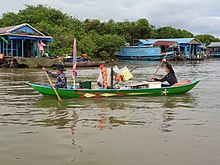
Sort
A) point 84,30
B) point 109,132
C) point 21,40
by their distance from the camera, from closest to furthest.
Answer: point 109,132, point 21,40, point 84,30

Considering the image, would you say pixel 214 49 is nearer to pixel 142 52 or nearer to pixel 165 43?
pixel 165 43

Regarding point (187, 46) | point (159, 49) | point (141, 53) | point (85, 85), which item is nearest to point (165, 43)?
→ point (159, 49)

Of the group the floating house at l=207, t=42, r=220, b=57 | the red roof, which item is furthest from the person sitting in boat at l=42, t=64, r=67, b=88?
the floating house at l=207, t=42, r=220, b=57

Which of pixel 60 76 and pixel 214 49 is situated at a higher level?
pixel 214 49

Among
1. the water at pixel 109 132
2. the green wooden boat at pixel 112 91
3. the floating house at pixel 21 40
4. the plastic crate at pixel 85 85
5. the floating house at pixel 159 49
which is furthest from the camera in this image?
the floating house at pixel 159 49

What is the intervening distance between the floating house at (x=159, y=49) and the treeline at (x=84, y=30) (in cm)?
218

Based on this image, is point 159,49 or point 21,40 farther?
point 159,49

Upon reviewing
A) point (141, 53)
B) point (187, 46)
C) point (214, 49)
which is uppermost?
point (214, 49)

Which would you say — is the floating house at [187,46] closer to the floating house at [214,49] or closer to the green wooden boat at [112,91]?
the floating house at [214,49]

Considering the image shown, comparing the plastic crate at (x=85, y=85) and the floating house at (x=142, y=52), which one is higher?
the floating house at (x=142, y=52)

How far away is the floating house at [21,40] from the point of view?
27.2 metres

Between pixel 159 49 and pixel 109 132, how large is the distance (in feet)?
140

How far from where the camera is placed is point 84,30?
155ft

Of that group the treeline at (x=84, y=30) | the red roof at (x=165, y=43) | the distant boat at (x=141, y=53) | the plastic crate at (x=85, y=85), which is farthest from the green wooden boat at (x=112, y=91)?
the red roof at (x=165, y=43)
